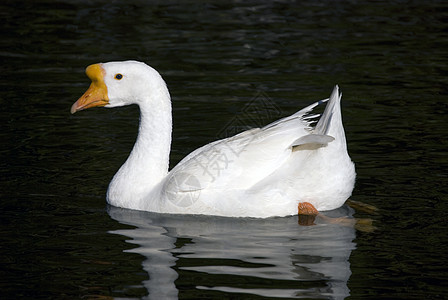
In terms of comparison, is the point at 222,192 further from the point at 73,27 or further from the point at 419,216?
the point at 73,27

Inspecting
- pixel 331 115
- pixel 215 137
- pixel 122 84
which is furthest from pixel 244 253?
pixel 215 137

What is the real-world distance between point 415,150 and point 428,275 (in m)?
3.46

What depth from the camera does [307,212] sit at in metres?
7.41

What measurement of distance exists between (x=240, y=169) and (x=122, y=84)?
4.85ft

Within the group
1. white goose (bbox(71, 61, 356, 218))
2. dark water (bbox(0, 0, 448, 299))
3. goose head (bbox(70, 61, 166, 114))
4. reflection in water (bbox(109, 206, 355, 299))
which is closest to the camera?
reflection in water (bbox(109, 206, 355, 299))

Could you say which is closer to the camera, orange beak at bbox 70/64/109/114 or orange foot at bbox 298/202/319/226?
orange foot at bbox 298/202/319/226

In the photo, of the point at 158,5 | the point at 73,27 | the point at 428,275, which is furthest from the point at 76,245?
the point at 158,5

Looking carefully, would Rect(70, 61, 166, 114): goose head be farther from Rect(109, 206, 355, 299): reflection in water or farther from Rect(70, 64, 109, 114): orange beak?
Rect(109, 206, 355, 299): reflection in water

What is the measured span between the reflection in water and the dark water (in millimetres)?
18

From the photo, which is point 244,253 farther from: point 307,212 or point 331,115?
point 331,115

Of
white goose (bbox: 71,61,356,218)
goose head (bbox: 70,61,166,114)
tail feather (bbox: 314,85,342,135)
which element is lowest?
white goose (bbox: 71,61,356,218)

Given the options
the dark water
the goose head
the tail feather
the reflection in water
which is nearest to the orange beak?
the goose head

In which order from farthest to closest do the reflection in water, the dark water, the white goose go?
the white goose < the dark water < the reflection in water

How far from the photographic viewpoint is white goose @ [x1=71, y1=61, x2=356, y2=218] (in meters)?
7.38
